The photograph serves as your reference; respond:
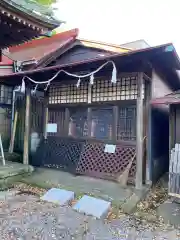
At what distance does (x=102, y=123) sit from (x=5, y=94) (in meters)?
4.51

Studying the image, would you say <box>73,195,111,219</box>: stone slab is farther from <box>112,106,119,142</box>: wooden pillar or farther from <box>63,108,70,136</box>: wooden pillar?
<box>63,108,70,136</box>: wooden pillar

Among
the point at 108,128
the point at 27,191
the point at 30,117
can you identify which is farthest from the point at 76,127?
the point at 27,191

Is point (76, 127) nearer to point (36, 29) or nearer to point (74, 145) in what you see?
point (74, 145)

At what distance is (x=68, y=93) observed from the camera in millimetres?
7289

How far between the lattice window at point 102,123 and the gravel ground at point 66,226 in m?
2.70

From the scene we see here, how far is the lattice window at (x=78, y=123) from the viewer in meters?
6.94

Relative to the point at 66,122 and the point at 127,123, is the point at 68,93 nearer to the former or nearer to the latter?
the point at 66,122

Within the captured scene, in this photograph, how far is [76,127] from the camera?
23.4ft

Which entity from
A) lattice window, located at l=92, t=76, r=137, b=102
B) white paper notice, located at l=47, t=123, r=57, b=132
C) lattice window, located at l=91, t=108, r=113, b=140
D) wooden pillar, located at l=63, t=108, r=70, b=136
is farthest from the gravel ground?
white paper notice, located at l=47, t=123, r=57, b=132

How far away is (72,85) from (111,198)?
12.7 ft

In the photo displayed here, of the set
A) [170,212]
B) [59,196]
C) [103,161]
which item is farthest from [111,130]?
[170,212]

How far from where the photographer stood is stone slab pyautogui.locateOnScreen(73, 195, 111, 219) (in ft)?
13.5

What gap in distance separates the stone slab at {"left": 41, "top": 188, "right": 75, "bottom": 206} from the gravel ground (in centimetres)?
28

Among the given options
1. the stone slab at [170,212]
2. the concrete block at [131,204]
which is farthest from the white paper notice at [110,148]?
the stone slab at [170,212]
